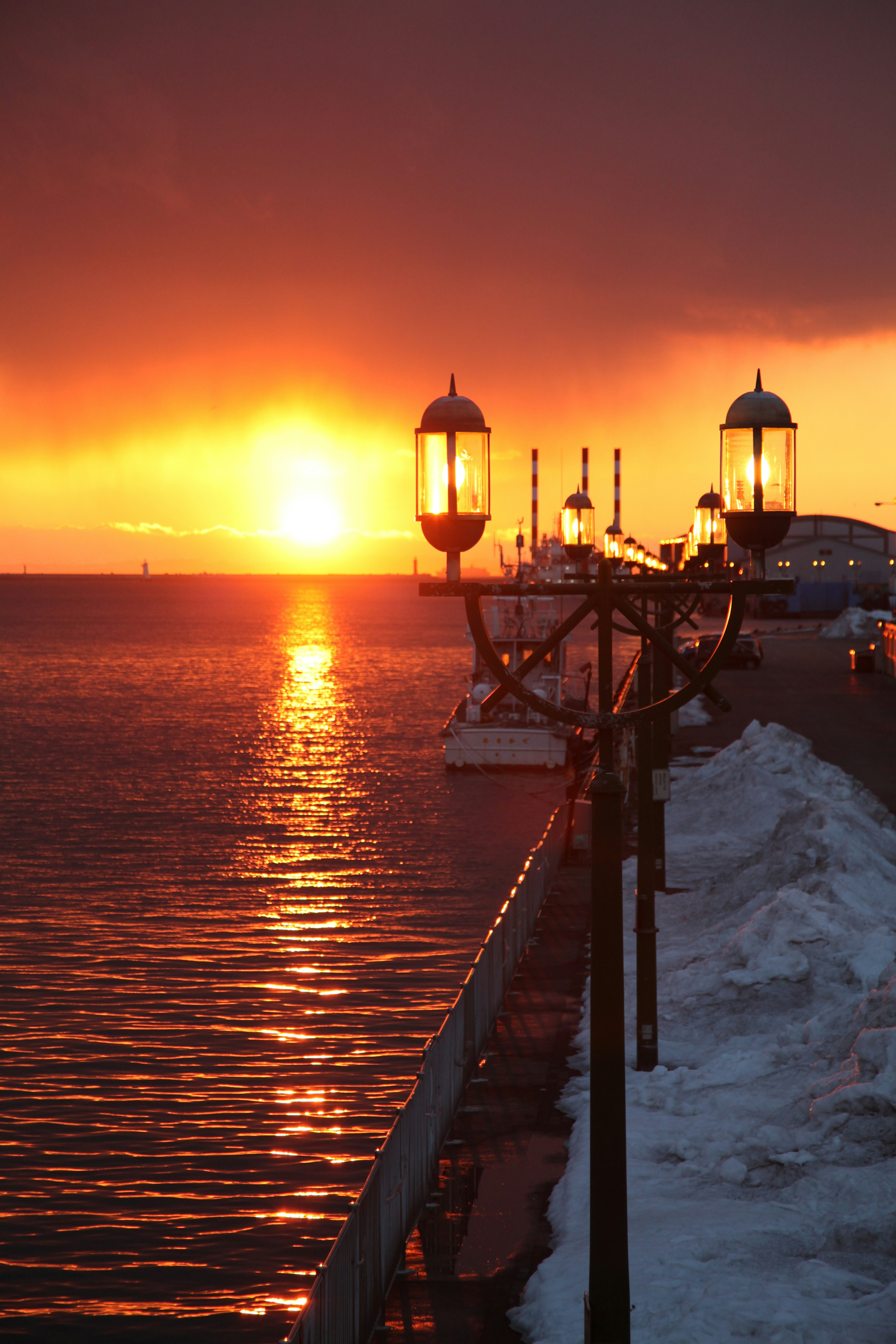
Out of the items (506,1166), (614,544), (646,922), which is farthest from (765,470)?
(614,544)

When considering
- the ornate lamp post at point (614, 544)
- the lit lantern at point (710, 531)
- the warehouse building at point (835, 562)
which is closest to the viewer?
the lit lantern at point (710, 531)

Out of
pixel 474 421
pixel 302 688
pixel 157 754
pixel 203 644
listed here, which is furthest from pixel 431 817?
pixel 203 644

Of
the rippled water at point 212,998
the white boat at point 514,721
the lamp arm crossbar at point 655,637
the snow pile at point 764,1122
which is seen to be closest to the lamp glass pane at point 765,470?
the lamp arm crossbar at point 655,637

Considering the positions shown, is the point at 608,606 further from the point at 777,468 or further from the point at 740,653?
the point at 740,653

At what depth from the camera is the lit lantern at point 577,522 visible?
45.0 ft

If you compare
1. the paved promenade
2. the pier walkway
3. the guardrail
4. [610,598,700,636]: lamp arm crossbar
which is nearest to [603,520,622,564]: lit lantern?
[610,598,700,636]: lamp arm crossbar

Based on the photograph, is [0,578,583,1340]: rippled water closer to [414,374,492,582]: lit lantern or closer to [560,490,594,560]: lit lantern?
[560,490,594,560]: lit lantern

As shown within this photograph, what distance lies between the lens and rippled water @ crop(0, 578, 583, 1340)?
11906 mm

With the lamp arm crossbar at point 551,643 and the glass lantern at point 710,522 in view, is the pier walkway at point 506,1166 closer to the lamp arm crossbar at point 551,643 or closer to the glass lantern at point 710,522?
the lamp arm crossbar at point 551,643

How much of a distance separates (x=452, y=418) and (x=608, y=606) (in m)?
1.38

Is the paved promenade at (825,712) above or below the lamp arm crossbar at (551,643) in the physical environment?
below

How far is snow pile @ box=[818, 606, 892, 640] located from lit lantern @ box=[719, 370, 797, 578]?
9885cm

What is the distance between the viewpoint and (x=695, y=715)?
5569 centimetres

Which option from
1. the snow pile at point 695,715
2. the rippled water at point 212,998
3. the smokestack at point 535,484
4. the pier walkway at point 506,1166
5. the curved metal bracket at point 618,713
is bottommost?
the rippled water at point 212,998
